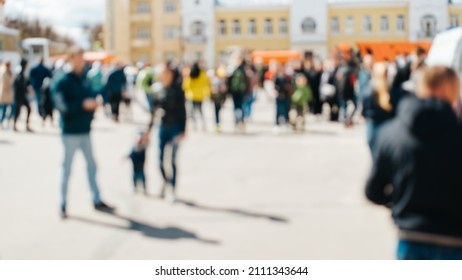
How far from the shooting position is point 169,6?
56.8 m

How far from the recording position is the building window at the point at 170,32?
185 feet

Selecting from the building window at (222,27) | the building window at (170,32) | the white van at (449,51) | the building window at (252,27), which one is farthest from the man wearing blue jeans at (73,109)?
the building window at (170,32)

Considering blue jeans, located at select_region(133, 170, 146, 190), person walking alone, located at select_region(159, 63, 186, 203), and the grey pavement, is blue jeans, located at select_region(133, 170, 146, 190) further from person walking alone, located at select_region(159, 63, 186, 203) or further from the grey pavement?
person walking alone, located at select_region(159, 63, 186, 203)

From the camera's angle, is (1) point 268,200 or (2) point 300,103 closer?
(1) point 268,200

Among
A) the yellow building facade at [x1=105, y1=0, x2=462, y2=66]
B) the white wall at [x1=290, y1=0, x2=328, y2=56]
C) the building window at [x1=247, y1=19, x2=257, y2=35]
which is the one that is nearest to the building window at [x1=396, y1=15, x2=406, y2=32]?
the yellow building facade at [x1=105, y1=0, x2=462, y2=66]

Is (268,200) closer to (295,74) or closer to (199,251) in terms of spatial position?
(199,251)

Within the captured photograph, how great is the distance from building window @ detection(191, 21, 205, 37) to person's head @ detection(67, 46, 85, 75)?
4494cm

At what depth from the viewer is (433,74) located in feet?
8.49

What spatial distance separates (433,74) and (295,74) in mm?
11372

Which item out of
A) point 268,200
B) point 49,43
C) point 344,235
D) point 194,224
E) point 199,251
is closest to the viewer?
point 199,251

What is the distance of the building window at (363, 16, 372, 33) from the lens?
24331 millimetres

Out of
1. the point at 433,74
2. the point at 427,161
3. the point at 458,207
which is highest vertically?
the point at 433,74

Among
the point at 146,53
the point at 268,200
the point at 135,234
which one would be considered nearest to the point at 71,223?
the point at 135,234

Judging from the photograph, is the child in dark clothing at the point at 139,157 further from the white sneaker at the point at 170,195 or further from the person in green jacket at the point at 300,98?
the person in green jacket at the point at 300,98
